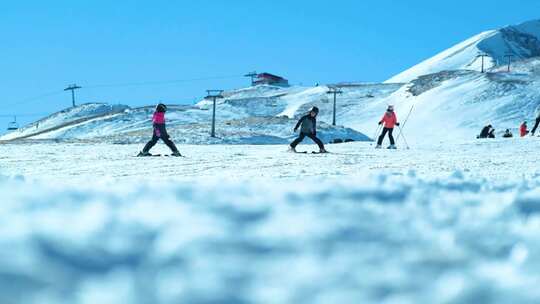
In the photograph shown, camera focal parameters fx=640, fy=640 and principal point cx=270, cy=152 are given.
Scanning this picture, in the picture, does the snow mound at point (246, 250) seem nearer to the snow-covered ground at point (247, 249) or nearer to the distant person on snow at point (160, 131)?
the snow-covered ground at point (247, 249)

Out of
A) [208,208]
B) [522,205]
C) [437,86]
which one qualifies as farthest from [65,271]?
[437,86]

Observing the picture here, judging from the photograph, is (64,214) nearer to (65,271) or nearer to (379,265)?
(65,271)

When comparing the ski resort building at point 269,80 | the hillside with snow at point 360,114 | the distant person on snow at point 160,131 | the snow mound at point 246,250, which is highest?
the ski resort building at point 269,80

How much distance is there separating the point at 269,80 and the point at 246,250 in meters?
152

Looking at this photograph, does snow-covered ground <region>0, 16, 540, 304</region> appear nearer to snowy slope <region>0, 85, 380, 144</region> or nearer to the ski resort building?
snowy slope <region>0, 85, 380, 144</region>

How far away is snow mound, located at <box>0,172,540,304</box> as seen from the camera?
3.48ft

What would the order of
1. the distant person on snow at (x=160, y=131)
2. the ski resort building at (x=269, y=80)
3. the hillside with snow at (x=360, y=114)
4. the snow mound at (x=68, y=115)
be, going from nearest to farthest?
the distant person on snow at (x=160, y=131)
the hillside with snow at (x=360, y=114)
the snow mound at (x=68, y=115)
the ski resort building at (x=269, y=80)

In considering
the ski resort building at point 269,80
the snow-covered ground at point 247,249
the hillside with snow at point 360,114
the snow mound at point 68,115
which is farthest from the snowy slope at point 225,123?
the snow-covered ground at point 247,249

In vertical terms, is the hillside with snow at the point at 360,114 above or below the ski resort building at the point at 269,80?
below

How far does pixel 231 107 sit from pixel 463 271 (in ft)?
307

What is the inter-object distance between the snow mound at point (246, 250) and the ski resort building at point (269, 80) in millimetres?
149248

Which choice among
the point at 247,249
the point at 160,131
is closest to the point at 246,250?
the point at 247,249

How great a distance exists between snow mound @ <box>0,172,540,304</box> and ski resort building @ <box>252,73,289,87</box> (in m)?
149

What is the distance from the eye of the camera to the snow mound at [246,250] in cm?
106
